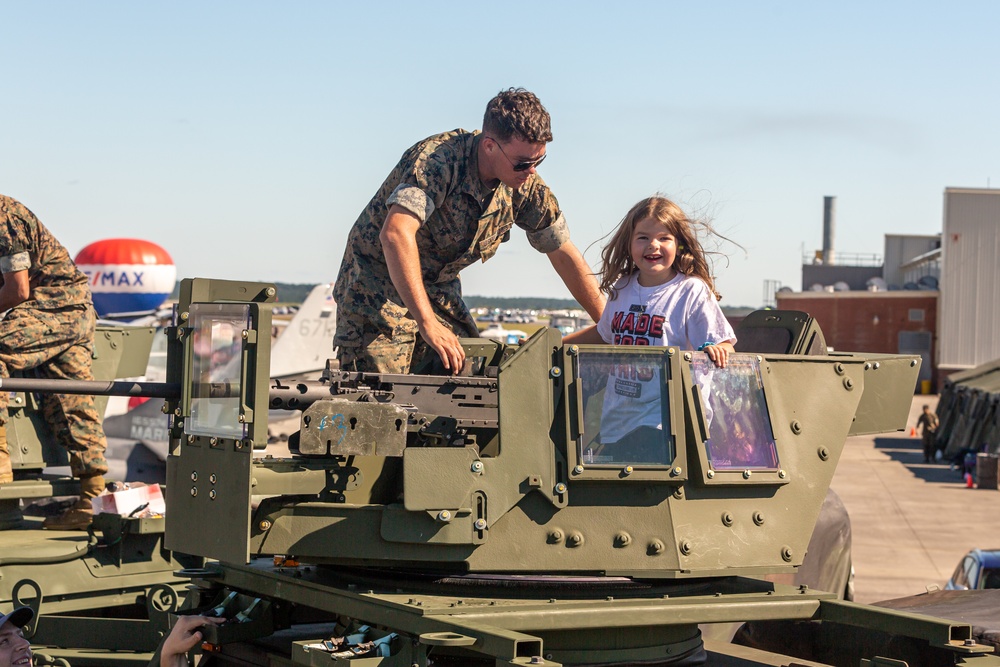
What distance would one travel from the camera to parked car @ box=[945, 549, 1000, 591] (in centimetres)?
1046

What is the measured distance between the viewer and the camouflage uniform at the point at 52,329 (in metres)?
7.63

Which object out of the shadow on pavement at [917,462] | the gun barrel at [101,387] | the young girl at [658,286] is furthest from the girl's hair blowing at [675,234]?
the shadow on pavement at [917,462]

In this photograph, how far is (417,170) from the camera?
5598mm

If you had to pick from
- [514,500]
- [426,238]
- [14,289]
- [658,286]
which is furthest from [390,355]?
[14,289]

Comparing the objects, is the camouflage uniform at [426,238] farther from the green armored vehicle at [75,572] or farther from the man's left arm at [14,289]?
the man's left arm at [14,289]

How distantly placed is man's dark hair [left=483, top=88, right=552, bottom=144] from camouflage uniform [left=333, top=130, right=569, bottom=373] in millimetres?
279

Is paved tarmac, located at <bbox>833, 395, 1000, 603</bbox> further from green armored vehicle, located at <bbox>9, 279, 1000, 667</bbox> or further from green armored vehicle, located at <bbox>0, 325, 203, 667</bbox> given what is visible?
green armored vehicle, located at <bbox>9, 279, 1000, 667</bbox>

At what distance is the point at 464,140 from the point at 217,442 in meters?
1.98

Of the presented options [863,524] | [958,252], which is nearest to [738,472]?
[863,524]

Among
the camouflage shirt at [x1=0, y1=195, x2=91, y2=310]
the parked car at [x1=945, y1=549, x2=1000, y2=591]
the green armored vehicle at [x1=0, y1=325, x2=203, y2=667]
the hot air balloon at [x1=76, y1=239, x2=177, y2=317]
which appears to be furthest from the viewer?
the hot air balloon at [x1=76, y1=239, x2=177, y2=317]

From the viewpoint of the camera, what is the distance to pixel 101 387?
5.03 metres

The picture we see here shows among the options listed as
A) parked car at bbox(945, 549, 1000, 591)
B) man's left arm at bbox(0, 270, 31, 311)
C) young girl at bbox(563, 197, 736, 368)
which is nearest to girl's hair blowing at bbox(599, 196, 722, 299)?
young girl at bbox(563, 197, 736, 368)

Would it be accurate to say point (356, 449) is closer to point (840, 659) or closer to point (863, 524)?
point (840, 659)

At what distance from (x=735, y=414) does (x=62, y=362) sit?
15.8 feet
